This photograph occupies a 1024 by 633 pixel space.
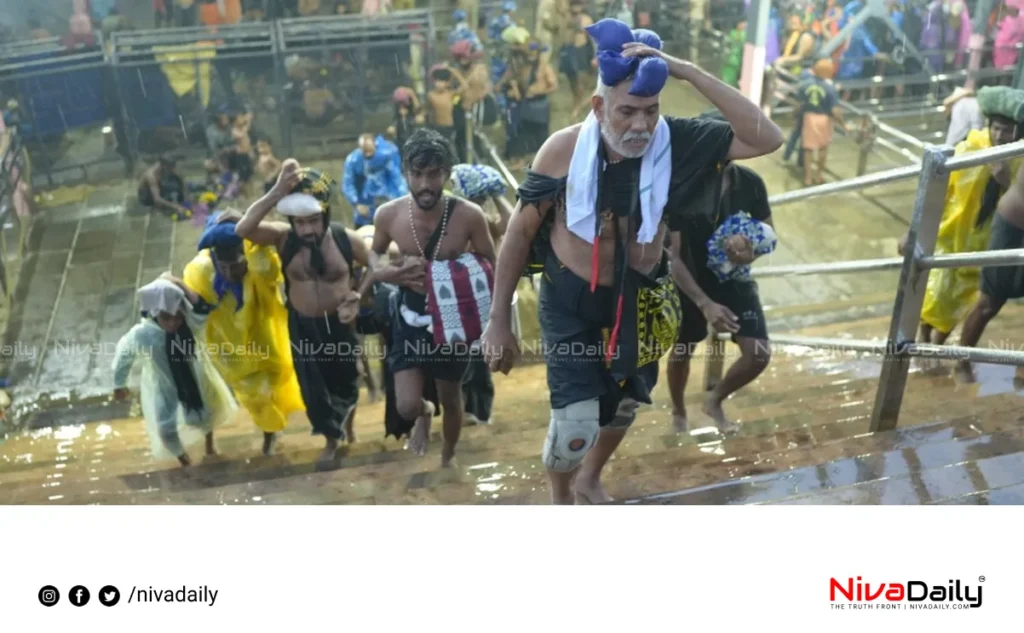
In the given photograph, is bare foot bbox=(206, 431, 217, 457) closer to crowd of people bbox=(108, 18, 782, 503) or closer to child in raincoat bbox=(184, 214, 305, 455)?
Result: crowd of people bbox=(108, 18, 782, 503)

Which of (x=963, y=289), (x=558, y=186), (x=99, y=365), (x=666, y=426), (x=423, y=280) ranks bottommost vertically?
(x=99, y=365)

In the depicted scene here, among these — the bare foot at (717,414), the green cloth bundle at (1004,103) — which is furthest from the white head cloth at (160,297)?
the green cloth bundle at (1004,103)

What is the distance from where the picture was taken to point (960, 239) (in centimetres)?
391

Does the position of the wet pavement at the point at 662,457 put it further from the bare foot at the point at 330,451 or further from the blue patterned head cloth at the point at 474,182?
the blue patterned head cloth at the point at 474,182

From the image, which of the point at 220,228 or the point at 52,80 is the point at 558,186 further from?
the point at 52,80

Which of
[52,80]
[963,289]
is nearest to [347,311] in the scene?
[963,289]

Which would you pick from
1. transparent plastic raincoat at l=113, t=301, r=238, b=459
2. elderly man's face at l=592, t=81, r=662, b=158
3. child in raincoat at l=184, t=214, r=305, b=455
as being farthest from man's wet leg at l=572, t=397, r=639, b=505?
transparent plastic raincoat at l=113, t=301, r=238, b=459

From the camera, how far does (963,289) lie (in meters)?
3.96

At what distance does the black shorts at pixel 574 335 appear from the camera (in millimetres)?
2607

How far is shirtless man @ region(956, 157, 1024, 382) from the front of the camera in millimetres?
3605
